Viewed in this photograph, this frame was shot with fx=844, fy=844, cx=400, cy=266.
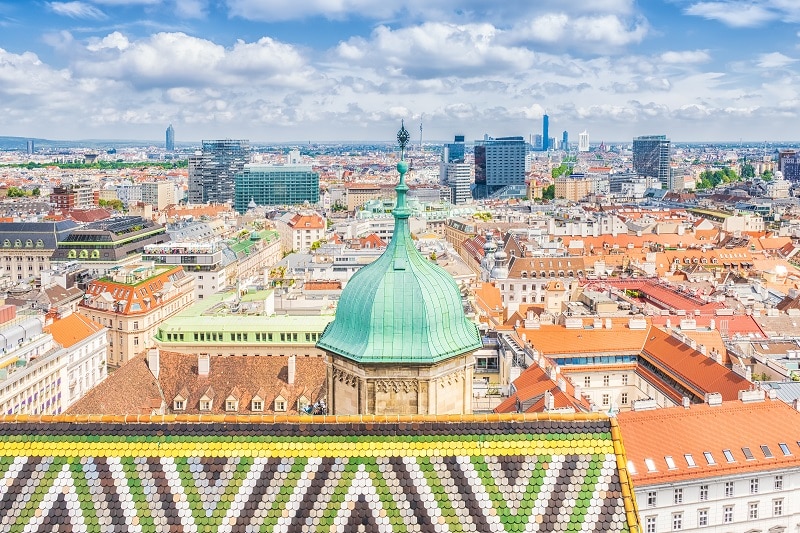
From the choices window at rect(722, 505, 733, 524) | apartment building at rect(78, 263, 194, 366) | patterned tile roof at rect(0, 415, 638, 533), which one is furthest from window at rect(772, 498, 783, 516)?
apartment building at rect(78, 263, 194, 366)

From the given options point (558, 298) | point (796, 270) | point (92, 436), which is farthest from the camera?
point (796, 270)

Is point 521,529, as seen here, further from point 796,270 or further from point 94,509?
point 796,270

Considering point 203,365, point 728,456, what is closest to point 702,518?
point 728,456

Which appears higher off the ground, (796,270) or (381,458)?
(381,458)

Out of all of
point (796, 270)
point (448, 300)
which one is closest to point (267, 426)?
point (448, 300)

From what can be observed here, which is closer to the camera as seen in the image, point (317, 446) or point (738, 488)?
point (317, 446)

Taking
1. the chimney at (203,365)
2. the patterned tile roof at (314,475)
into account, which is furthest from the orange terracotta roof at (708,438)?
the chimney at (203,365)

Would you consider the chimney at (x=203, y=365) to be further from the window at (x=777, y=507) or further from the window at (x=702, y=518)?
the window at (x=777, y=507)
